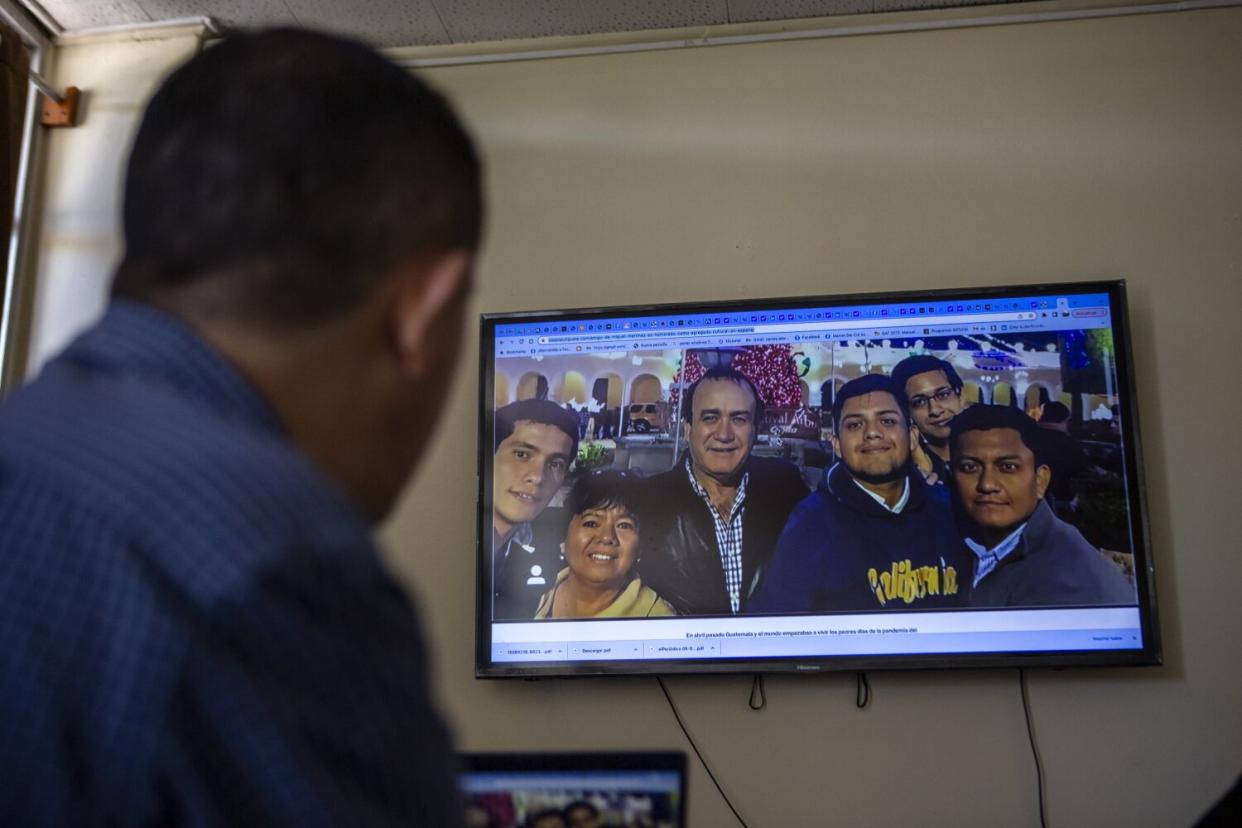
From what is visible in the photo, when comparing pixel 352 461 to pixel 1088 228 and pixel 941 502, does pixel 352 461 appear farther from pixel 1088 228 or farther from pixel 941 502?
pixel 1088 228

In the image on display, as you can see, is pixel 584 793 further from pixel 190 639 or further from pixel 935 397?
pixel 935 397

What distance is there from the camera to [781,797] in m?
2.42

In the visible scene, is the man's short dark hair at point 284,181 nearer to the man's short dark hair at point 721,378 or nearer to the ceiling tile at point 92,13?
the man's short dark hair at point 721,378

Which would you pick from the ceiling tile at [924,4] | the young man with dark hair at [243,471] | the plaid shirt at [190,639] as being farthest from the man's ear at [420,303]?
the ceiling tile at [924,4]

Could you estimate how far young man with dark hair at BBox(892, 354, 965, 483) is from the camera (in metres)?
2.42

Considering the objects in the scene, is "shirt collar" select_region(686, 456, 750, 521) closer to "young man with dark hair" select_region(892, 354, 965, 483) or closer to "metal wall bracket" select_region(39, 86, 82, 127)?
"young man with dark hair" select_region(892, 354, 965, 483)

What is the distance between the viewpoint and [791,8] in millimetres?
2781

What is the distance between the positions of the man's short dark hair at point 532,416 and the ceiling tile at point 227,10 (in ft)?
3.67

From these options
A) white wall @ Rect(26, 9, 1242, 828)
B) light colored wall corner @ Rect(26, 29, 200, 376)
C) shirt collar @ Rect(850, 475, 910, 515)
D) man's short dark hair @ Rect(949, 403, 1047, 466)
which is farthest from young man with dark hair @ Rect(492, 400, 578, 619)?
light colored wall corner @ Rect(26, 29, 200, 376)

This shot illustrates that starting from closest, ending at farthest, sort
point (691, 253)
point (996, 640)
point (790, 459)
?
point (996, 640), point (790, 459), point (691, 253)

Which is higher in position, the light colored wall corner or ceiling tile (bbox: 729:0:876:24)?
ceiling tile (bbox: 729:0:876:24)

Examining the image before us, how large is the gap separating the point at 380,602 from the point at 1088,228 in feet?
7.88

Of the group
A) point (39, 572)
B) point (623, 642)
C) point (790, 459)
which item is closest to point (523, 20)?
point (790, 459)

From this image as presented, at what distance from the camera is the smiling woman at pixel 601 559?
2459mm
